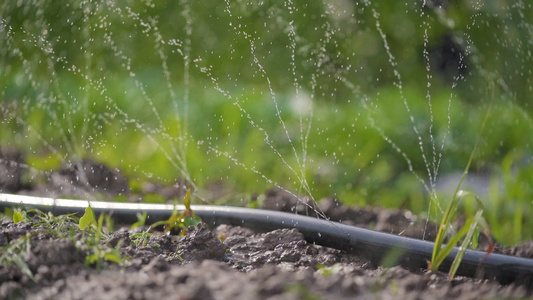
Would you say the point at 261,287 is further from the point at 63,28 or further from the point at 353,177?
the point at 63,28

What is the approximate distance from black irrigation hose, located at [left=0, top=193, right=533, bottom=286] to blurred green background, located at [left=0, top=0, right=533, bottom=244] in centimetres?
45

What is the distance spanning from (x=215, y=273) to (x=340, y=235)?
2.31ft

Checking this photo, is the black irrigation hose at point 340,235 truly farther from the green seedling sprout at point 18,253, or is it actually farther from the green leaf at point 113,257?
the green seedling sprout at point 18,253

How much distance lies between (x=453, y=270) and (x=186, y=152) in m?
2.02

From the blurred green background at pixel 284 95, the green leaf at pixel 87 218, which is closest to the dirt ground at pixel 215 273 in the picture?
the green leaf at pixel 87 218

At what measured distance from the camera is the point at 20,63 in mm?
4930

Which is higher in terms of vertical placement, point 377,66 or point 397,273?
point 377,66

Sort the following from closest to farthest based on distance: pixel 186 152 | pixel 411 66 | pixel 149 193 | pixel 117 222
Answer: pixel 117 222
pixel 149 193
pixel 186 152
pixel 411 66

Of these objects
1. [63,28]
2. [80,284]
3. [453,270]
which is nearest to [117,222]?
[80,284]

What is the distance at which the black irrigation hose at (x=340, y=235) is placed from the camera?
5.62 ft

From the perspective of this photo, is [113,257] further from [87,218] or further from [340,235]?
[340,235]

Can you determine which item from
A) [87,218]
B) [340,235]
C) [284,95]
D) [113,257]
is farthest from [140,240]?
[284,95]

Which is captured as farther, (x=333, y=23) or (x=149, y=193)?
(x=333, y=23)

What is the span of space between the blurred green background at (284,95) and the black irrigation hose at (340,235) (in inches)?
17.6
